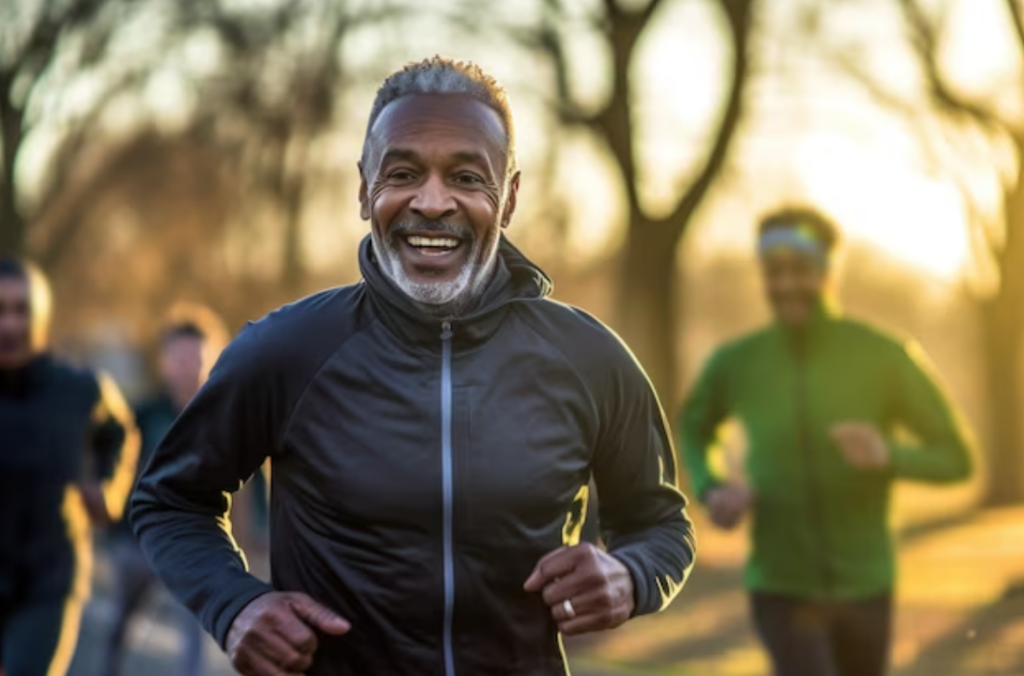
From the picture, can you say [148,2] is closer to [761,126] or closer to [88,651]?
[761,126]

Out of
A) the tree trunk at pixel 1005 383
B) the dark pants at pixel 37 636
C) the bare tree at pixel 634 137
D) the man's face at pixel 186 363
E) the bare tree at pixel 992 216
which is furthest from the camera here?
the tree trunk at pixel 1005 383

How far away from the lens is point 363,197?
Answer: 3625 mm

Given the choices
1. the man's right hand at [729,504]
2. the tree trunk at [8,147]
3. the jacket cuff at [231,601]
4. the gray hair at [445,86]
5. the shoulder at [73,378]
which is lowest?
the man's right hand at [729,504]

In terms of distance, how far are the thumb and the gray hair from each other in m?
0.87

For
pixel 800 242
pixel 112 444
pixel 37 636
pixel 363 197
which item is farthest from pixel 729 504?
pixel 363 197

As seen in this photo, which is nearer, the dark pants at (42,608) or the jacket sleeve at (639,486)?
the jacket sleeve at (639,486)

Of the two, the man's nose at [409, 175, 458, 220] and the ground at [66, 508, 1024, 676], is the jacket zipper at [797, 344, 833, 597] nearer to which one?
the man's nose at [409, 175, 458, 220]

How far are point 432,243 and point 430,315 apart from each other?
0.44ft

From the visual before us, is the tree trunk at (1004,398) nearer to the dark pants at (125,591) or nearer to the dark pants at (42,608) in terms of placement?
the dark pants at (125,591)

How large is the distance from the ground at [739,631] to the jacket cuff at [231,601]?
7318 mm

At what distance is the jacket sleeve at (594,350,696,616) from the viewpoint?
12.0 ft

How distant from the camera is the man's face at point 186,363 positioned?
10.0m

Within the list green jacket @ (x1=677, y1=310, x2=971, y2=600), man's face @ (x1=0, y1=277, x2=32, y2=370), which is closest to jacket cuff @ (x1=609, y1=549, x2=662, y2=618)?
green jacket @ (x1=677, y1=310, x2=971, y2=600)

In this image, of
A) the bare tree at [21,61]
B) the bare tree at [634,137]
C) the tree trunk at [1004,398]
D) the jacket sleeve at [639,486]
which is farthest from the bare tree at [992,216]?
the jacket sleeve at [639,486]
